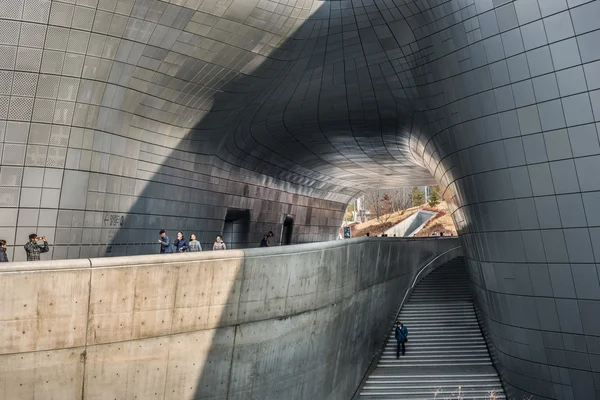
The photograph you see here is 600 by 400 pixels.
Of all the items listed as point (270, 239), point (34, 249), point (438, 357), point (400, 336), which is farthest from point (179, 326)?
point (270, 239)

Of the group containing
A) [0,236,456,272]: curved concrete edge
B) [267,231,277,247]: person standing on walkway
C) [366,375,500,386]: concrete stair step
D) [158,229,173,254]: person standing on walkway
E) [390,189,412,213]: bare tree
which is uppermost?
[390,189,412,213]: bare tree

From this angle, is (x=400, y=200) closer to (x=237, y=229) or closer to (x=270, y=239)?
(x=237, y=229)

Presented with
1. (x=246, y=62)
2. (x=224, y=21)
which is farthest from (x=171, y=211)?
(x=224, y=21)

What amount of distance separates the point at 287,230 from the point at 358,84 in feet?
54.6

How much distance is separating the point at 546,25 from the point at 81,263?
1156cm

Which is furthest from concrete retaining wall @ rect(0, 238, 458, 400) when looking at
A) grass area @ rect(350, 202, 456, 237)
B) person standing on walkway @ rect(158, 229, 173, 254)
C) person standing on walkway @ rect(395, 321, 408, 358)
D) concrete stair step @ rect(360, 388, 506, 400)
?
grass area @ rect(350, 202, 456, 237)

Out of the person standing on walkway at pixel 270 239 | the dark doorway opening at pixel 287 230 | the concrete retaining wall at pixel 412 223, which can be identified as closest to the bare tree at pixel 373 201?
the concrete retaining wall at pixel 412 223

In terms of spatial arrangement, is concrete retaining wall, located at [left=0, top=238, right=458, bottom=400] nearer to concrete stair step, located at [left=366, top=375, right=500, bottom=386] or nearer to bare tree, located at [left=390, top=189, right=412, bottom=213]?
concrete stair step, located at [left=366, top=375, right=500, bottom=386]

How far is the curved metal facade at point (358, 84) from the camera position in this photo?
12547mm

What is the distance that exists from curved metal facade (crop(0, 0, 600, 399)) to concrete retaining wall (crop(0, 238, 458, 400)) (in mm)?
5005

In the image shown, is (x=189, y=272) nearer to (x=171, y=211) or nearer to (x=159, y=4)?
(x=159, y=4)

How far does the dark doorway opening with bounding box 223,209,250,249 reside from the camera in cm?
2686

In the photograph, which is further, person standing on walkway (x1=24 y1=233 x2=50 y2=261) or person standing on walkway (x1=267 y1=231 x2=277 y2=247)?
person standing on walkway (x1=267 y1=231 x2=277 y2=247)

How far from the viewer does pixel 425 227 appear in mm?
63969
